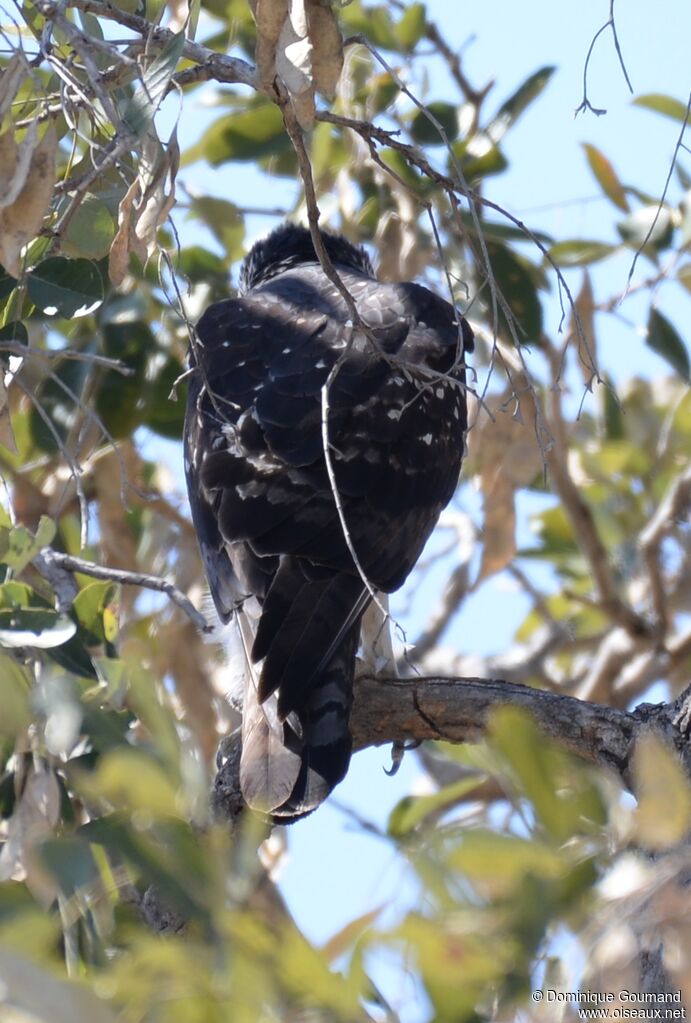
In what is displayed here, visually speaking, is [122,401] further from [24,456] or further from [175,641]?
[175,641]

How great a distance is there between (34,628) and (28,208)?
1138mm

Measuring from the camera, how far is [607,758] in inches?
112

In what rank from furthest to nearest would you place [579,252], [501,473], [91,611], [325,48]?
[579,252], [501,473], [91,611], [325,48]

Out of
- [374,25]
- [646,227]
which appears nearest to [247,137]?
[374,25]

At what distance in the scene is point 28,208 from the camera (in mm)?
1982

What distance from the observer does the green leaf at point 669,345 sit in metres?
4.67

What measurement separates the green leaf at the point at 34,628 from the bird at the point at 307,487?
52cm

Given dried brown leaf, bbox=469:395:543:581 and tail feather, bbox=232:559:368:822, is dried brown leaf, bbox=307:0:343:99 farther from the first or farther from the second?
dried brown leaf, bbox=469:395:543:581

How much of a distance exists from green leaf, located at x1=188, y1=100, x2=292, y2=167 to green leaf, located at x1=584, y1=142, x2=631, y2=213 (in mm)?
1052

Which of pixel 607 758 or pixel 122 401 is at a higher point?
pixel 122 401

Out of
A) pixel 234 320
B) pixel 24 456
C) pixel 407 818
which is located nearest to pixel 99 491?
pixel 24 456

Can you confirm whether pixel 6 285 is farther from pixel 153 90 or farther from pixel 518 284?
pixel 518 284

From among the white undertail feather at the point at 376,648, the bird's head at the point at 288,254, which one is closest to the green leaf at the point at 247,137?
the bird's head at the point at 288,254

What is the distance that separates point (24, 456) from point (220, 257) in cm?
116
